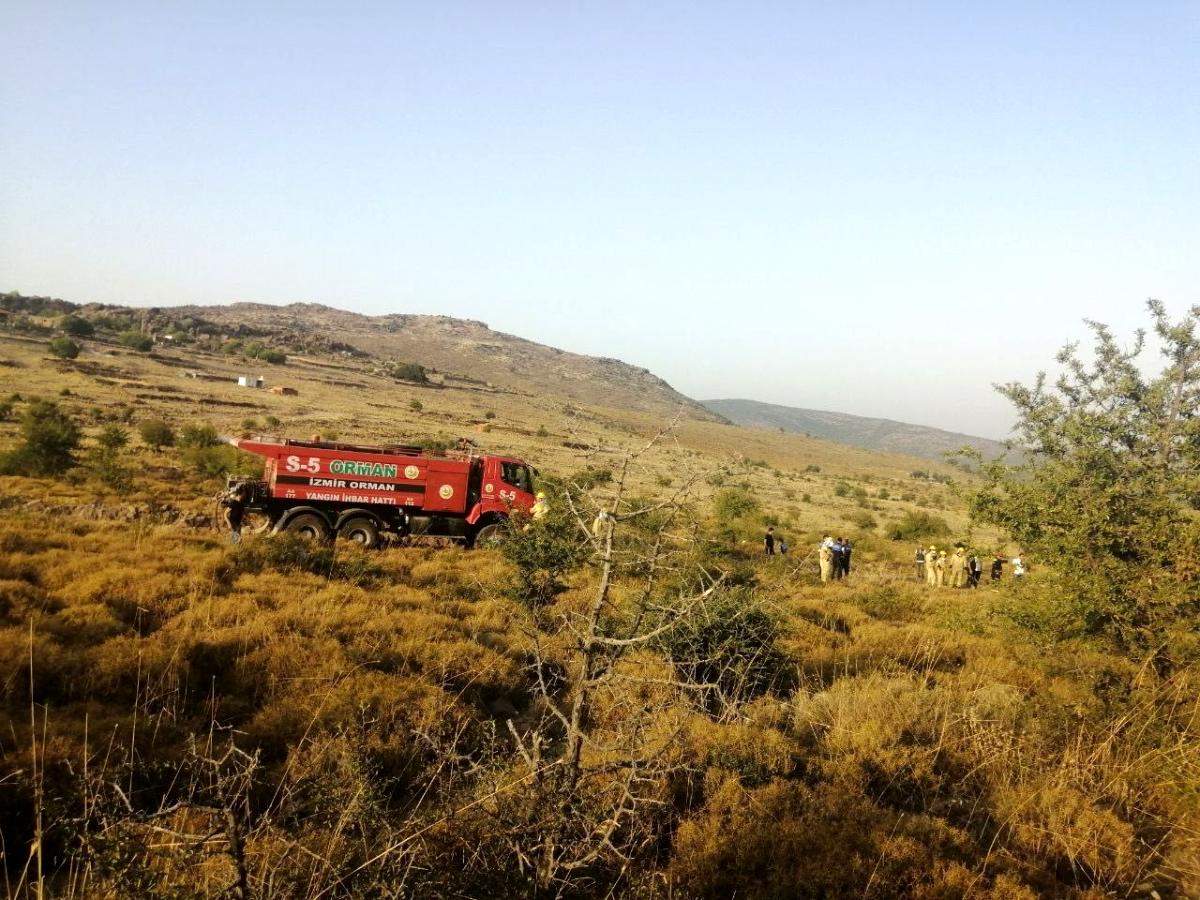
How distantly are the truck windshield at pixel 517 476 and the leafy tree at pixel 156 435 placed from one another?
18.9m

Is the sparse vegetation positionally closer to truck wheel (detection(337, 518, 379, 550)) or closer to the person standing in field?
truck wheel (detection(337, 518, 379, 550))

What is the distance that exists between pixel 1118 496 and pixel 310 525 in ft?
54.3

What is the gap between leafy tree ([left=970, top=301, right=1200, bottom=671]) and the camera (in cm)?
800

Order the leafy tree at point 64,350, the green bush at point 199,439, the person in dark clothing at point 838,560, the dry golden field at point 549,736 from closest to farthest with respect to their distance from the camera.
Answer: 1. the dry golden field at point 549,736
2. the person in dark clothing at point 838,560
3. the green bush at point 199,439
4. the leafy tree at point 64,350

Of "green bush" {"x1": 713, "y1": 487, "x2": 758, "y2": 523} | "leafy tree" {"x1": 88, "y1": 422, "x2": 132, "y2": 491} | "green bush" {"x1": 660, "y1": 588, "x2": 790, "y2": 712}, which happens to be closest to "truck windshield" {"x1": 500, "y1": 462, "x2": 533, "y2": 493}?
"green bush" {"x1": 660, "y1": 588, "x2": 790, "y2": 712}

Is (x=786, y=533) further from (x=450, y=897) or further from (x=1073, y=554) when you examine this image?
(x=450, y=897)

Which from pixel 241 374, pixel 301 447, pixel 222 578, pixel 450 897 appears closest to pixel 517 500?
pixel 301 447

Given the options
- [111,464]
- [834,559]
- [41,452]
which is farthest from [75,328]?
[834,559]

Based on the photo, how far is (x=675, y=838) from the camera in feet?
16.4

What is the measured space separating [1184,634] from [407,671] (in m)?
9.30

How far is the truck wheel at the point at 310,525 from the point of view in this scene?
16016 mm

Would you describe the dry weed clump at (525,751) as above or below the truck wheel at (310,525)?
above

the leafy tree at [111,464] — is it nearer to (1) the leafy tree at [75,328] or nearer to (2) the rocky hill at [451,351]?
(1) the leafy tree at [75,328]

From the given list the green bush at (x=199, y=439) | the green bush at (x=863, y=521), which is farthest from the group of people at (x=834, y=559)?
the green bush at (x=199, y=439)
